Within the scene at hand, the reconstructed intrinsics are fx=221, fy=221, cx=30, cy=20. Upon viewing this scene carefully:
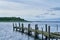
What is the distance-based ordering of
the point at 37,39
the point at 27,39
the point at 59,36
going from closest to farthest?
1. the point at 59,36
2. the point at 37,39
3. the point at 27,39

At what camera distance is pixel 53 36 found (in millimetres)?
25609

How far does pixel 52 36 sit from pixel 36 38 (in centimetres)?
984

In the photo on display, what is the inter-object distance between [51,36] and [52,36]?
1.07 feet

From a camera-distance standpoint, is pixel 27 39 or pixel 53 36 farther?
pixel 27 39

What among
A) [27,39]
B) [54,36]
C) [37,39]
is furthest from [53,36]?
[27,39]

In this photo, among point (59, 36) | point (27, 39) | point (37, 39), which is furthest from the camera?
point (27, 39)

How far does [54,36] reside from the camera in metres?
25.5

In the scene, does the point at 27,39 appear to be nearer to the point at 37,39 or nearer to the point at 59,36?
the point at 37,39

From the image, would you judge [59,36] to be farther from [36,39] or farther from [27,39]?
[27,39]

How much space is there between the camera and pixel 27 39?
37.6m

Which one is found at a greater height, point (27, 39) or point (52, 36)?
point (52, 36)

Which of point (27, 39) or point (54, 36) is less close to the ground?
point (54, 36)

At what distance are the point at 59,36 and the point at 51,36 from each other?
1.39 m

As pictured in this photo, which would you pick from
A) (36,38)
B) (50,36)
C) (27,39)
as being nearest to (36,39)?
(36,38)
